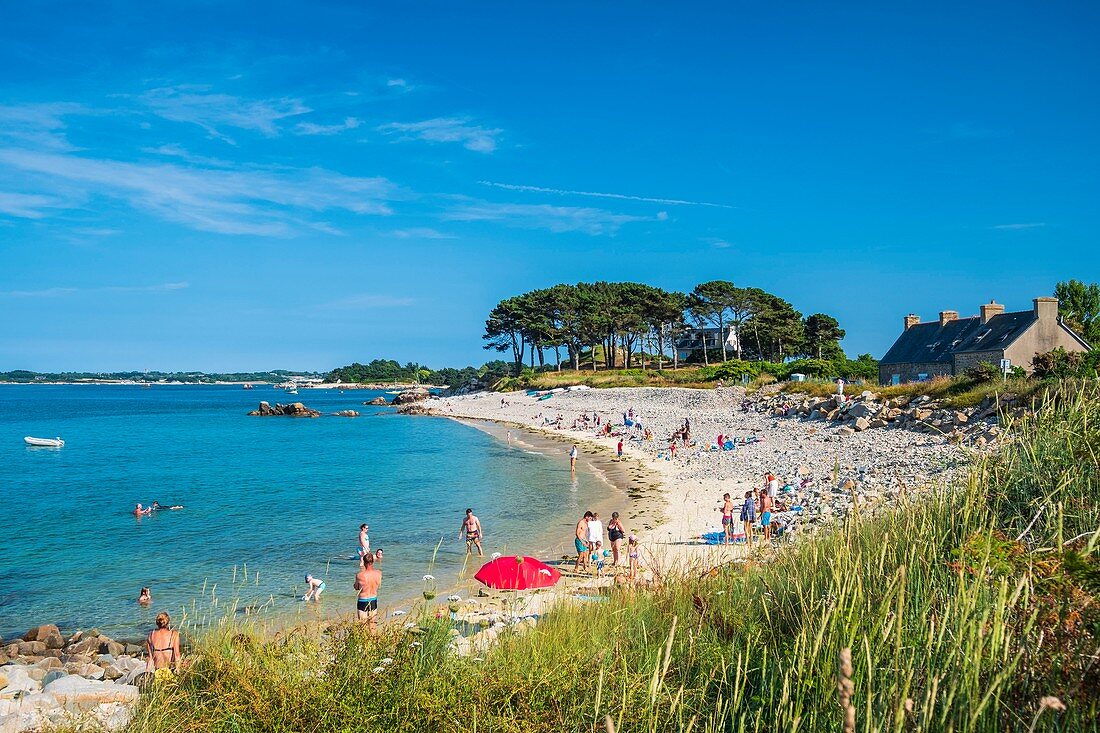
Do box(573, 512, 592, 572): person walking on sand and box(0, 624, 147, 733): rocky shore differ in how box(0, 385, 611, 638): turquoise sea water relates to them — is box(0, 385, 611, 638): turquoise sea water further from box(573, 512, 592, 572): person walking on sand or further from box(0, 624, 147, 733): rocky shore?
box(573, 512, 592, 572): person walking on sand

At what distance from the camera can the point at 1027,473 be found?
5754 millimetres

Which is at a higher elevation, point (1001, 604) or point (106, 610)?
point (1001, 604)

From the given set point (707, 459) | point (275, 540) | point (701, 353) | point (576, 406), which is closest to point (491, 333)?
point (701, 353)

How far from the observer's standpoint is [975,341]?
40031 millimetres

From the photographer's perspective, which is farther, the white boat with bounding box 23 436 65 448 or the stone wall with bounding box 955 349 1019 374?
the white boat with bounding box 23 436 65 448

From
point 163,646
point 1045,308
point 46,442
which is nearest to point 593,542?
point 163,646

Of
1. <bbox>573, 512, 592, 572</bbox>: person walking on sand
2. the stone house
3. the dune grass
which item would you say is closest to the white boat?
<bbox>573, 512, 592, 572</bbox>: person walking on sand

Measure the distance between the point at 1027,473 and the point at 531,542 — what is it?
47.4ft

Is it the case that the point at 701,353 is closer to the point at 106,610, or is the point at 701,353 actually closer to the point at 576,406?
the point at 576,406

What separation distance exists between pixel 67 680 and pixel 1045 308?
44057mm

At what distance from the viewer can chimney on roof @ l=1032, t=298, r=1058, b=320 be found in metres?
36.8

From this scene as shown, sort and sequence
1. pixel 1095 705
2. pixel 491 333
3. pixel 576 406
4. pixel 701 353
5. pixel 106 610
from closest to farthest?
pixel 1095 705 → pixel 106 610 → pixel 576 406 → pixel 701 353 → pixel 491 333

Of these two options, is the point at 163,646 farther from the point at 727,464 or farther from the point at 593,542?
the point at 727,464

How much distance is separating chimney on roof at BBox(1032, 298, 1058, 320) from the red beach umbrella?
36189 millimetres
